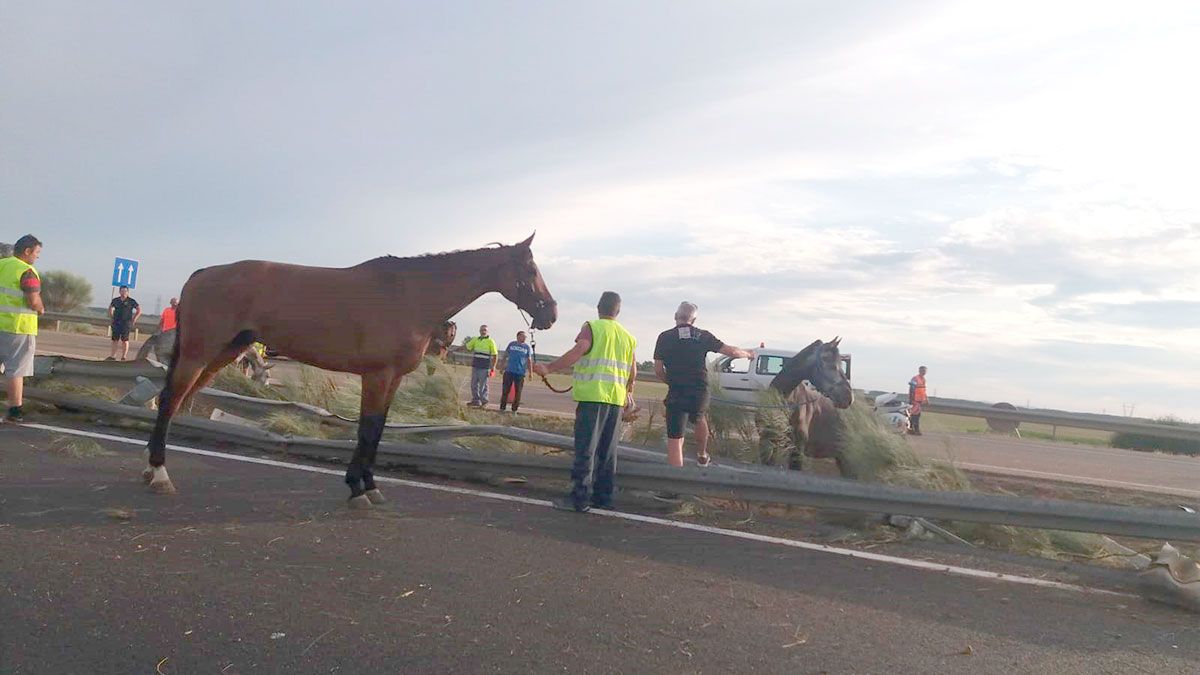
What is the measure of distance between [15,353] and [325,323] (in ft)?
15.3

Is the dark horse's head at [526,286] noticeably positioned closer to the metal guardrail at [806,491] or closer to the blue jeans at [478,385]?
the metal guardrail at [806,491]

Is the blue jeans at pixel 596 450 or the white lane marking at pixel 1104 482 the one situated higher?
the blue jeans at pixel 596 450

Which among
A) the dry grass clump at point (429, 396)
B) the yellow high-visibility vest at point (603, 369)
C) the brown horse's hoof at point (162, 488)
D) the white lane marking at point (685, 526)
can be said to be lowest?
the brown horse's hoof at point (162, 488)

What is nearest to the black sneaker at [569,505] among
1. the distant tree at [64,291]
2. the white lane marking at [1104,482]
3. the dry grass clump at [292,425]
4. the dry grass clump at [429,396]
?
the dry grass clump at [292,425]

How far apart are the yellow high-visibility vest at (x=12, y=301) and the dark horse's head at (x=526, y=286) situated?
18.1ft

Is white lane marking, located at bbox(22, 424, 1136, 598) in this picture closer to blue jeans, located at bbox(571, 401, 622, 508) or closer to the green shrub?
blue jeans, located at bbox(571, 401, 622, 508)

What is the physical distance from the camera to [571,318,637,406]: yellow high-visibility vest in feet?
24.9

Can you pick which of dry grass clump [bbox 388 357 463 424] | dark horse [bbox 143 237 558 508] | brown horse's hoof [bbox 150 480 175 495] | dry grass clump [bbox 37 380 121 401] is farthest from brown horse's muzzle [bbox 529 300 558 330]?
dry grass clump [bbox 37 380 121 401]

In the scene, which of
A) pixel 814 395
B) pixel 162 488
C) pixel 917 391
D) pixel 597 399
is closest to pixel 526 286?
pixel 597 399

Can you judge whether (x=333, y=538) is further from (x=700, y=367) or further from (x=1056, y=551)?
(x=1056, y=551)

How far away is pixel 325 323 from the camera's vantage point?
7027 mm

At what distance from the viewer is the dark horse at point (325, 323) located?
275 inches

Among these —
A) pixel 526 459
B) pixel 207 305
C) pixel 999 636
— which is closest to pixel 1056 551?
pixel 999 636

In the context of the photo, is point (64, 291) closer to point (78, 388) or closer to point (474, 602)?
point (78, 388)
